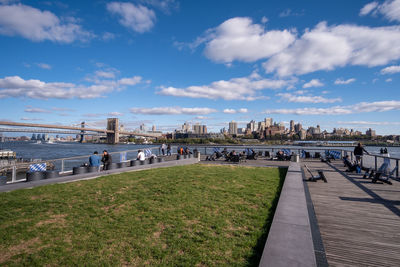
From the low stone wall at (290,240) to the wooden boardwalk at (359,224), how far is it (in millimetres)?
400

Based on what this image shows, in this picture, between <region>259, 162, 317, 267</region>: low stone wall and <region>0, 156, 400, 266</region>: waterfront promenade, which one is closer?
<region>259, 162, 317, 267</region>: low stone wall

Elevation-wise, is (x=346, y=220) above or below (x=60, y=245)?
above

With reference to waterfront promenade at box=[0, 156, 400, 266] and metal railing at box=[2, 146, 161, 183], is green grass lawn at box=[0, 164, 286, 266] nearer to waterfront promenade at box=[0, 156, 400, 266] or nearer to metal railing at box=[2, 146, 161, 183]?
waterfront promenade at box=[0, 156, 400, 266]

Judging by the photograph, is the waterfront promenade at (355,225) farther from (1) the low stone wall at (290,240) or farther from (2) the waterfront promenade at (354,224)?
(1) the low stone wall at (290,240)

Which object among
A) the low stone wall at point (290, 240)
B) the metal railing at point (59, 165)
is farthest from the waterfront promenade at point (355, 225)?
the metal railing at point (59, 165)

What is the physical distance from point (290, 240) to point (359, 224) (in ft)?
7.92

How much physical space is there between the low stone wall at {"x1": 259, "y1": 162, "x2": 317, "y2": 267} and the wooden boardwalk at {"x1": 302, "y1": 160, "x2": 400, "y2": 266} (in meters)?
0.40

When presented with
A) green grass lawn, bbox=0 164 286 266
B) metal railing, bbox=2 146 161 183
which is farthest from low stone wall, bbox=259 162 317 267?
metal railing, bbox=2 146 161 183

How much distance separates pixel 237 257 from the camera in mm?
3852

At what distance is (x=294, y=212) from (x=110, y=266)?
404 centimetres

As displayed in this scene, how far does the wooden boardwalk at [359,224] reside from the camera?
144 inches

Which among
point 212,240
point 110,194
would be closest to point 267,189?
point 212,240

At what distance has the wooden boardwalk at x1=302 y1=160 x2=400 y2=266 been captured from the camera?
3.65 metres

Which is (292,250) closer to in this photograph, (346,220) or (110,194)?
(346,220)
